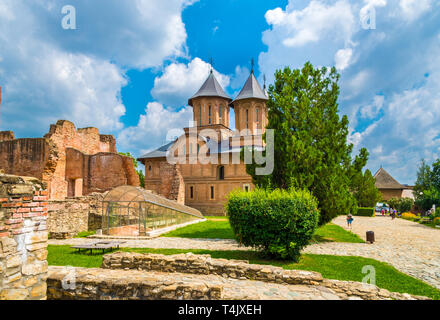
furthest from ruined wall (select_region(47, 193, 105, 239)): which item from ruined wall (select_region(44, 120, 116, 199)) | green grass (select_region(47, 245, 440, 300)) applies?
ruined wall (select_region(44, 120, 116, 199))

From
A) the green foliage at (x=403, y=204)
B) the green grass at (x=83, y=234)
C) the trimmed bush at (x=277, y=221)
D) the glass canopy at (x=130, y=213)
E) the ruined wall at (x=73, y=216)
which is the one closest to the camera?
the trimmed bush at (x=277, y=221)

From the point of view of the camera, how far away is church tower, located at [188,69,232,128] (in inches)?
1523

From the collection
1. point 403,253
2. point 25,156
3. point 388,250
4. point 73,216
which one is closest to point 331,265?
point 403,253

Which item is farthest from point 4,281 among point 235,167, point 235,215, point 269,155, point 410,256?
point 235,167

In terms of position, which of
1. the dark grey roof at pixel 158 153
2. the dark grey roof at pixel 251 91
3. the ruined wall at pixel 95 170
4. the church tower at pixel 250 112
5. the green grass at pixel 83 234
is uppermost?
the dark grey roof at pixel 251 91

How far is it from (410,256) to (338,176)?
13.7 ft

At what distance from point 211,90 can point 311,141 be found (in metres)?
28.1

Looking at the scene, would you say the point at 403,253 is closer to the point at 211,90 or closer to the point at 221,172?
the point at 221,172

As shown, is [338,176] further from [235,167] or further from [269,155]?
[235,167]

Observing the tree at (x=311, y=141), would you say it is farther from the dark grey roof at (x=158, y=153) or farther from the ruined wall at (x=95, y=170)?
the dark grey roof at (x=158, y=153)

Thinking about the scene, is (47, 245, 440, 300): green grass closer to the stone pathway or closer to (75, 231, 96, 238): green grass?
the stone pathway

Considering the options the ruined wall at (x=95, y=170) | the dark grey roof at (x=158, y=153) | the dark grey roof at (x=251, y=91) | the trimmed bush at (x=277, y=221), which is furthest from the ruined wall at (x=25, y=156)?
the dark grey roof at (x=251, y=91)

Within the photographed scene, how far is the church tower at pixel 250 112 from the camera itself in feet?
122
